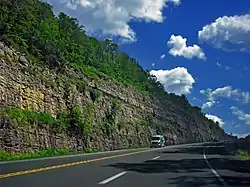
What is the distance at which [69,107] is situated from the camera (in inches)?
1780

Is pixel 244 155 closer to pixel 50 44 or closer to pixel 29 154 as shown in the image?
pixel 29 154

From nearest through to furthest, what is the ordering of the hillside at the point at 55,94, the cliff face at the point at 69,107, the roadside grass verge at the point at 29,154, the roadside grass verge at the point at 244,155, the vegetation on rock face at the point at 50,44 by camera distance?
1. the roadside grass verge at the point at 29,154
2. the roadside grass verge at the point at 244,155
3. the cliff face at the point at 69,107
4. the hillside at the point at 55,94
5. the vegetation on rock face at the point at 50,44

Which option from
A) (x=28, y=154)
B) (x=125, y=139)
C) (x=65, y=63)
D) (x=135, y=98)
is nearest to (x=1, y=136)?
(x=28, y=154)

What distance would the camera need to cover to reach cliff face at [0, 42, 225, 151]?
3344cm

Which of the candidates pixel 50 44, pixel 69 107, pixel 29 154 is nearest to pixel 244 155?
pixel 29 154

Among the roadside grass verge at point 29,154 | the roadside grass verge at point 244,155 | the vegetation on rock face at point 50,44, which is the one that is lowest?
the roadside grass verge at point 244,155

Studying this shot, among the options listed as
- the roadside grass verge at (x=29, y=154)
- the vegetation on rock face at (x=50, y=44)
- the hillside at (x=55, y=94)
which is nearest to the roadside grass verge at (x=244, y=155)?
the roadside grass verge at (x=29, y=154)

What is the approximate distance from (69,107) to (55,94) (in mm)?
2820

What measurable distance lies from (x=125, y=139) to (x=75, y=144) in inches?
772

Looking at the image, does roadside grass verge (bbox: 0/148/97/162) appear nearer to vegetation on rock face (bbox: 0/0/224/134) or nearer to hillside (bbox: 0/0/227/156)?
hillside (bbox: 0/0/227/156)

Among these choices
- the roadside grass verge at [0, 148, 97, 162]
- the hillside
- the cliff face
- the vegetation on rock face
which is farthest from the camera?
the vegetation on rock face

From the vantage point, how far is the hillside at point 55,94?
1345 inches

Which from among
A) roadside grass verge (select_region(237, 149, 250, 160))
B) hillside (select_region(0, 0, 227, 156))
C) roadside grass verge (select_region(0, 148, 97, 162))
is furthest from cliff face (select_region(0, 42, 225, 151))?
roadside grass verge (select_region(237, 149, 250, 160))

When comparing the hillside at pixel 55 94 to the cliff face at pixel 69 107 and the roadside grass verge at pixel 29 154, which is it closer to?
the cliff face at pixel 69 107
